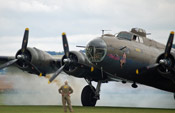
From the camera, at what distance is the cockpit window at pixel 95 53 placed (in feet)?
90.3

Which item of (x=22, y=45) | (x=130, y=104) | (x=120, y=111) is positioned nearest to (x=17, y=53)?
(x=22, y=45)

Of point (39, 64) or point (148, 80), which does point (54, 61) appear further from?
point (148, 80)

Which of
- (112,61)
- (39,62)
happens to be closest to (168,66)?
(112,61)

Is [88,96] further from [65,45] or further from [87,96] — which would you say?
[65,45]

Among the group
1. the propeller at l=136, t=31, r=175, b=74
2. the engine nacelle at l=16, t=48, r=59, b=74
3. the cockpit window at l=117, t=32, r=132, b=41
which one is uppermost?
the cockpit window at l=117, t=32, r=132, b=41

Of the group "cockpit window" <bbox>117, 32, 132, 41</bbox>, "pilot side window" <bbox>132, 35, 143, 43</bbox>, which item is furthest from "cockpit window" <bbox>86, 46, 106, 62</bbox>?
"pilot side window" <bbox>132, 35, 143, 43</bbox>

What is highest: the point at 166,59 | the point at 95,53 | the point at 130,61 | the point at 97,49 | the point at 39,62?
the point at 97,49

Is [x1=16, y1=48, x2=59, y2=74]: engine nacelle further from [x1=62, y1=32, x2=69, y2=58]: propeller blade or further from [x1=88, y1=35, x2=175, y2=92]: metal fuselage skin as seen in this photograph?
[x1=88, y1=35, x2=175, y2=92]: metal fuselage skin

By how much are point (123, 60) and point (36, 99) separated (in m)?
9.88

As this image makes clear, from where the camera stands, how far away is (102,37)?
28.1 meters

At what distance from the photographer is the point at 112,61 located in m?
27.7

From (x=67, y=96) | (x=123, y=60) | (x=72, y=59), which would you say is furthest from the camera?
(x=72, y=59)

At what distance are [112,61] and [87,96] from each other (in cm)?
497

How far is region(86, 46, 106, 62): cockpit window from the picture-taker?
2753 centimetres
